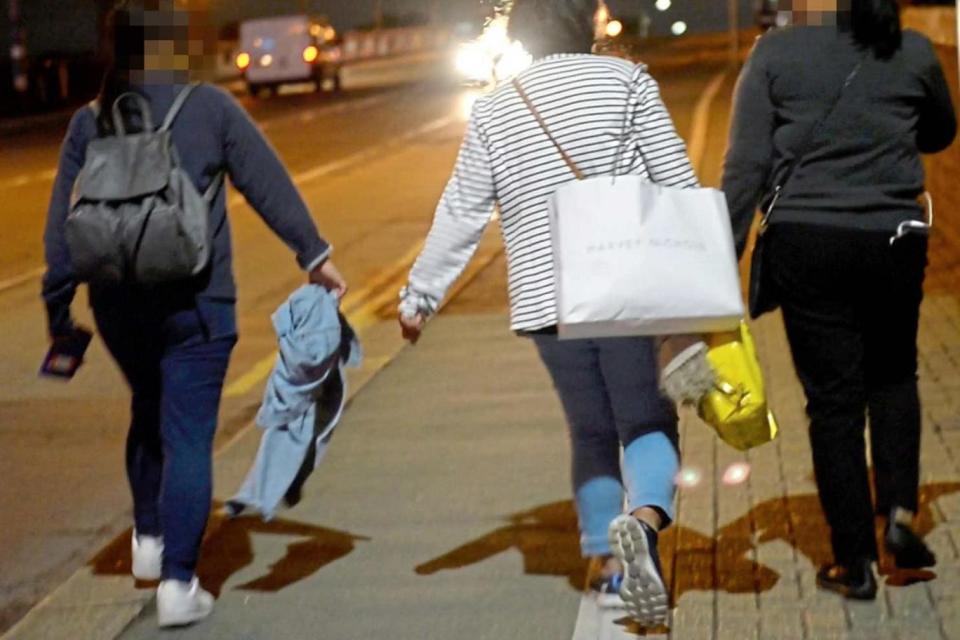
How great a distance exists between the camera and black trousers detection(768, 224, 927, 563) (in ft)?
15.6

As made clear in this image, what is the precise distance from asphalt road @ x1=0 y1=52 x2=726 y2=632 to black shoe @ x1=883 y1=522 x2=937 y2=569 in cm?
265

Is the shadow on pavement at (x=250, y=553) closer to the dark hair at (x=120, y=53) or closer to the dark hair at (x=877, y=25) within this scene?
the dark hair at (x=120, y=53)

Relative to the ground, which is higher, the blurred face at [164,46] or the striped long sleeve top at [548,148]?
the blurred face at [164,46]

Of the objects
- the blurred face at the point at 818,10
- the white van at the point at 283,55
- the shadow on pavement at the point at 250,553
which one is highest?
the blurred face at the point at 818,10

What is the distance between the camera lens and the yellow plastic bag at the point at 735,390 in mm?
4535

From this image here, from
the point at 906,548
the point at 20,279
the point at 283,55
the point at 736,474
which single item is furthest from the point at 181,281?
the point at 283,55

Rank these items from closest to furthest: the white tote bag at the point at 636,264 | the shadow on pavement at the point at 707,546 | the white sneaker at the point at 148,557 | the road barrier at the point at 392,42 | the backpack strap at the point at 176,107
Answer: the white tote bag at the point at 636,264
the backpack strap at the point at 176,107
the shadow on pavement at the point at 707,546
the white sneaker at the point at 148,557
the road barrier at the point at 392,42

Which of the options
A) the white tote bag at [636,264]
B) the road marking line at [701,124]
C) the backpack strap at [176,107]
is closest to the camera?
the white tote bag at [636,264]

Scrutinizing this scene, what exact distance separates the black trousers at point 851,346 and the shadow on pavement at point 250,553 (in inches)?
66.3

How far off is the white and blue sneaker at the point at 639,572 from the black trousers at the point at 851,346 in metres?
0.71

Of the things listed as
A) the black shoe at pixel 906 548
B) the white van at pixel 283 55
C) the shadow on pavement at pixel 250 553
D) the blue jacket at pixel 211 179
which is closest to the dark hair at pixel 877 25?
the black shoe at pixel 906 548

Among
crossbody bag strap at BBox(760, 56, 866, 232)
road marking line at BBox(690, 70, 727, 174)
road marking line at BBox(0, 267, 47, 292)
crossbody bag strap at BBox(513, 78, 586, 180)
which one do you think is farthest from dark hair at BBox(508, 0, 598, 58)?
road marking line at BBox(690, 70, 727, 174)

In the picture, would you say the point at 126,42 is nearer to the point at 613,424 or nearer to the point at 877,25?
the point at 613,424

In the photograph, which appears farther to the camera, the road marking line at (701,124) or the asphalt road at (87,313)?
the road marking line at (701,124)
